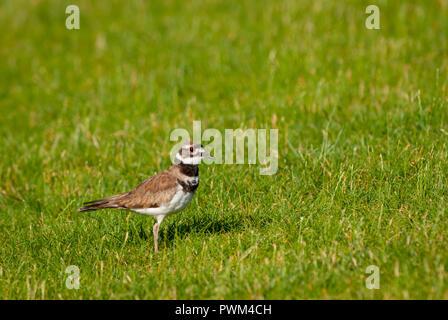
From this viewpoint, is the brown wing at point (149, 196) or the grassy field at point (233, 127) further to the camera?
the brown wing at point (149, 196)

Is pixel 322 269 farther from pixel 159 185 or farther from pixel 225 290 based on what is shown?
pixel 159 185

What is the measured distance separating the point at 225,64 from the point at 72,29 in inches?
206

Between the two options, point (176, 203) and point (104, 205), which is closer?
point (176, 203)

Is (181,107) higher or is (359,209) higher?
(181,107)

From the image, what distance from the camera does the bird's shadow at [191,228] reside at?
680 centimetres

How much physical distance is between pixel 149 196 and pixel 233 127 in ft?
10.5

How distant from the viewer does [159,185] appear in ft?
21.9

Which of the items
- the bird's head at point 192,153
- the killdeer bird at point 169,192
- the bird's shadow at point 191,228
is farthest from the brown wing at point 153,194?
the bird's shadow at point 191,228

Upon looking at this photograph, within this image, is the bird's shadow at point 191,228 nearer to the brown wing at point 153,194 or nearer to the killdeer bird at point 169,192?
the killdeer bird at point 169,192

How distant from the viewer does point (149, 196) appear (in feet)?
21.6

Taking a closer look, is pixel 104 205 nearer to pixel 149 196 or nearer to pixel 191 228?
pixel 149 196

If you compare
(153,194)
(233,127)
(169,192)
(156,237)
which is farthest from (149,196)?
(233,127)

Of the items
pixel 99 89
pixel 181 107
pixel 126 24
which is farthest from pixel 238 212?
pixel 126 24

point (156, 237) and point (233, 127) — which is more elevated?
point (233, 127)
